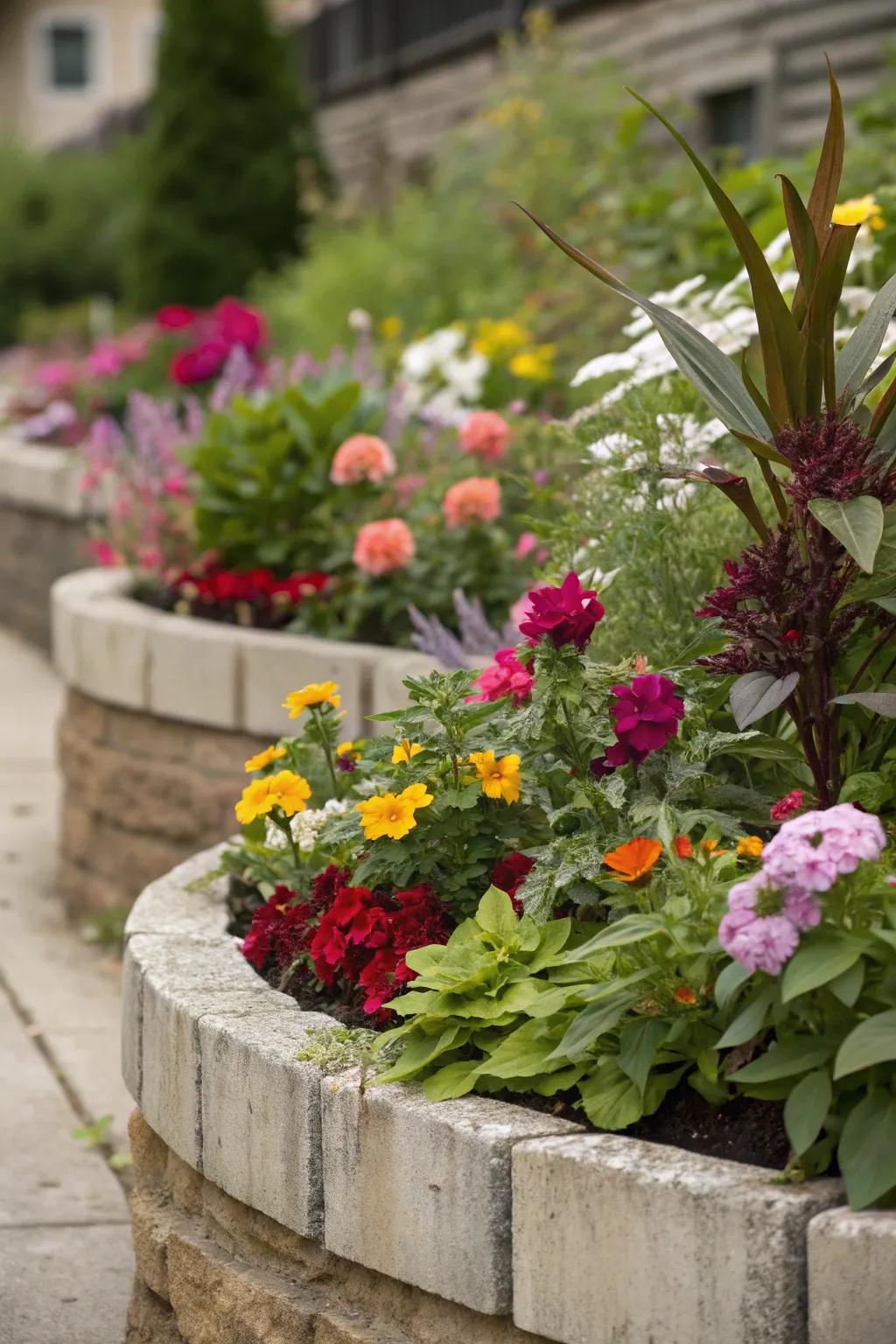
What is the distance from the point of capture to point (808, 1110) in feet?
5.89

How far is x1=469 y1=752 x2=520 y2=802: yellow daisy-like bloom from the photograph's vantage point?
238 cm

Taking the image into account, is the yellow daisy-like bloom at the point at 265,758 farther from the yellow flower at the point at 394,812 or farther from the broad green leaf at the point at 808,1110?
the broad green leaf at the point at 808,1110

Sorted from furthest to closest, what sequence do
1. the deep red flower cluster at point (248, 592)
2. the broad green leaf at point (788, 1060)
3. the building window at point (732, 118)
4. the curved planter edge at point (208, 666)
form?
the building window at point (732, 118) < the deep red flower cluster at point (248, 592) < the curved planter edge at point (208, 666) < the broad green leaf at point (788, 1060)

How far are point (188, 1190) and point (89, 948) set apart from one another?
2208 mm

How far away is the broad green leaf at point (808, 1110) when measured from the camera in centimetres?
178

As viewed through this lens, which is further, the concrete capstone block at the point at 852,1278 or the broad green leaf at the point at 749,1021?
the broad green leaf at the point at 749,1021

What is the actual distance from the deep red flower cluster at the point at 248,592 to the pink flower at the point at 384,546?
351 millimetres

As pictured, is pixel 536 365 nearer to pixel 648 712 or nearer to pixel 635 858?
pixel 648 712

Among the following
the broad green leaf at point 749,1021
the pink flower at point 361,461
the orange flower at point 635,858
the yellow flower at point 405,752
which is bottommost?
the broad green leaf at point 749,1021

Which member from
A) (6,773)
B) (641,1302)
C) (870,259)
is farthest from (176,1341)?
(6,773)

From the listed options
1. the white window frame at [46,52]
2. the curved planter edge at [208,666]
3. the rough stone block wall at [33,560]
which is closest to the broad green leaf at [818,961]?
the curved planter edge at [208,666]

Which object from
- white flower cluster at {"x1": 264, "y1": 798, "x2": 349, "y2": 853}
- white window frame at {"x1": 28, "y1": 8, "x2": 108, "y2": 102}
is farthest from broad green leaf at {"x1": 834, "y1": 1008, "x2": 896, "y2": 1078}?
white window frame at {"x1": 28, "y1": 8, "x2": 108, "y2": 102}

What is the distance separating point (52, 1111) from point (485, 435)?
1908mm

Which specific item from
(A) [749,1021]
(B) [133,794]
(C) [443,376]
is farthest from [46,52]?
(A) [749,1021]
